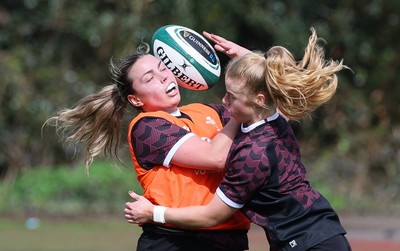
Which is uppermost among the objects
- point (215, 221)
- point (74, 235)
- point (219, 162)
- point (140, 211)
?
point (74, 235)

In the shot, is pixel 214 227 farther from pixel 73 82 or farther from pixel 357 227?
pixel 73 82

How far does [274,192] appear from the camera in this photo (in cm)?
427

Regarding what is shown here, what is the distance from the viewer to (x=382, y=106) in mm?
16016

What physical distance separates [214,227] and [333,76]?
0.96m

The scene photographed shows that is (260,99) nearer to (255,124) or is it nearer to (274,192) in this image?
(255,124)

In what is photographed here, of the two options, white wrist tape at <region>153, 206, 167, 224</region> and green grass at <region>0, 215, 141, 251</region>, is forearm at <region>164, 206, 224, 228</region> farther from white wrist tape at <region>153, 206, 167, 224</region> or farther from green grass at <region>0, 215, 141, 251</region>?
green grass at <region>0, 215, 141, 251</region>

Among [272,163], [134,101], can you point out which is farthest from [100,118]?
[272,163]

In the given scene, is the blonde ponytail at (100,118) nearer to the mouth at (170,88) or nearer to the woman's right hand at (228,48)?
the mouth at (170,88)

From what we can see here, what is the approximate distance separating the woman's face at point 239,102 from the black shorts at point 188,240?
0.62m

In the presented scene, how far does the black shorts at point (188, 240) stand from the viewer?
453cm

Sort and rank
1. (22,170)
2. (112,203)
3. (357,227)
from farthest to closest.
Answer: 1. (22,170)
2. (112,203)
3. (357,227)

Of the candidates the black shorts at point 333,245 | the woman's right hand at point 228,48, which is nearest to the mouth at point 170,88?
the woman's right hand at point 228,48

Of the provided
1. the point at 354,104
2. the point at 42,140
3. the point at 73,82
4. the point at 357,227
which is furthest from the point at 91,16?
the point at 357,227

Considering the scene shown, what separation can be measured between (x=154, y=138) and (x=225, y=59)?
418 inches
